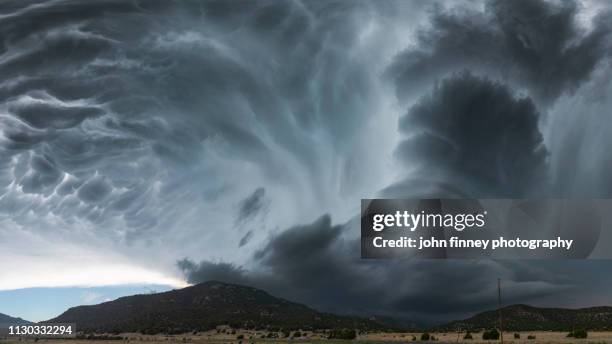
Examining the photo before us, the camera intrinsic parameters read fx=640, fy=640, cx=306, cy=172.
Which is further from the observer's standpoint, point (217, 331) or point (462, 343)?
point (217, 331)

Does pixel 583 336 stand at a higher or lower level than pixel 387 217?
lower

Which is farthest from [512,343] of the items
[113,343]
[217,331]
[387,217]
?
[217,331]

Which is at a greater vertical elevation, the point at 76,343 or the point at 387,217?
the point at 387,217

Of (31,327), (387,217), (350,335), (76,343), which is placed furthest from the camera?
(31,327)

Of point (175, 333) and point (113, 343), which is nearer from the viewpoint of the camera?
point (113, 343)

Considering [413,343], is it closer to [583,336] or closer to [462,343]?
[462,343]

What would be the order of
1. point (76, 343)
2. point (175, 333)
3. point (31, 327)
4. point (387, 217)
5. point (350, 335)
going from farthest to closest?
point (175, 333) < point (31, 327) < point (350, 335) < point (76, 343) < point (387, 217)

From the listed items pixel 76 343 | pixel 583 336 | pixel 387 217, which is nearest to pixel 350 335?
pixel 583 336

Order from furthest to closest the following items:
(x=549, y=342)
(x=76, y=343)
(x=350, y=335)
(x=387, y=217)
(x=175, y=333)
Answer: (x=175, y=333), (x=350, y=335), (x=76, y=343), (x=549, y=342), (x=387, y=217)

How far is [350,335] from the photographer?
140m

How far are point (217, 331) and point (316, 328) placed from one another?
1180 inches

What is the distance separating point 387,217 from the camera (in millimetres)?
62625

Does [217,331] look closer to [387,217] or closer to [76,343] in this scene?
[76,343]

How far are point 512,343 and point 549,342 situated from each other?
18.8ft
